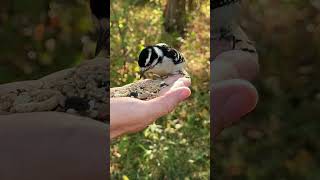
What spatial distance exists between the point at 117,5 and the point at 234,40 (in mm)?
955

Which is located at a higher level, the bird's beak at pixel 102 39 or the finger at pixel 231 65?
the bird's beak at pixel 102 39

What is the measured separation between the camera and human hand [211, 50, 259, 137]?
1.23m

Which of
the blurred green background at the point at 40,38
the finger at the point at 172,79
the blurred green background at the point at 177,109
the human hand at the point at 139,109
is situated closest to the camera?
the blurred green background at the point at 40,38

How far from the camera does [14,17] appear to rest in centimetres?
103

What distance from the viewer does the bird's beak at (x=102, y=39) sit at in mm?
1072

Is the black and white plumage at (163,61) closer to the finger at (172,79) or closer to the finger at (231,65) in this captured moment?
the finger at (172,79)

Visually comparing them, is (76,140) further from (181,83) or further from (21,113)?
(181,83)

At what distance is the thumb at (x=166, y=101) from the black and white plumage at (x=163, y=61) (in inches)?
7.2

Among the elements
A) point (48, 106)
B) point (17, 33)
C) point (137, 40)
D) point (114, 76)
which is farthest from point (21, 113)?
point (137, 40)

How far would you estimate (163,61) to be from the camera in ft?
4.51

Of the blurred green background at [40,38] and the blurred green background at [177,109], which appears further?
the blurred green background at [177,109]

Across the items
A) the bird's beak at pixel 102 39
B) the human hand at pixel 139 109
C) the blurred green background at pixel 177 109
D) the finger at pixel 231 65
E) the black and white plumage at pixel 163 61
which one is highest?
the bird's beak at pixel 102 39

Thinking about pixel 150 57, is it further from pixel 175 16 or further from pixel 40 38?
pixel 175 16

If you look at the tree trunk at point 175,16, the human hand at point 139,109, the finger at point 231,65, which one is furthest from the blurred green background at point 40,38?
the tree trunk at point 175,16
